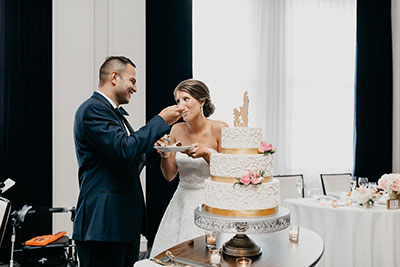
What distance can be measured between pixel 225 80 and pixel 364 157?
265cm

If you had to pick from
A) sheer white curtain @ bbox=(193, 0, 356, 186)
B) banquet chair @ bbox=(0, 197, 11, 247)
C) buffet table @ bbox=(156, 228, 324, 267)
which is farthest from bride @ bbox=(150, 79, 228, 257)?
sheer white curtain @ bbox=(193, 0, 356, 186)

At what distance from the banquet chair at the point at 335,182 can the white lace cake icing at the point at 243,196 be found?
3240 mm

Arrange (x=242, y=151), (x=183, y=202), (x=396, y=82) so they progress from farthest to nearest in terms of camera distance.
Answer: (x=396, y=82)
(x=183, y=202)
(x=242, y=151)

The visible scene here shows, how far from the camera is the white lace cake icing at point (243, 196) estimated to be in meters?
1.97

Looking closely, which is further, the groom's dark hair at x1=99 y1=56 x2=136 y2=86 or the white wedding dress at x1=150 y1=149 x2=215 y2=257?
the white wedding dress at x1=150 y1=149 x2=215 y2=257

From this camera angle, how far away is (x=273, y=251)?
2.02 m

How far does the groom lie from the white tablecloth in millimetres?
2177

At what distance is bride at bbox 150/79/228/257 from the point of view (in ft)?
9.62

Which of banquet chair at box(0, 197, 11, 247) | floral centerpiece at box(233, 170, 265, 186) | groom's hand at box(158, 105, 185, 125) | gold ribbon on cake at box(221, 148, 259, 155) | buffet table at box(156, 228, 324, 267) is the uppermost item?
groom's hand at box(158, 105, 185, 125)

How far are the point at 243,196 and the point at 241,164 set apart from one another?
17 cm

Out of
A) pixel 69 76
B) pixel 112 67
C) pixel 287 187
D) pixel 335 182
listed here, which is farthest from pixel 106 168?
pixel 335 182

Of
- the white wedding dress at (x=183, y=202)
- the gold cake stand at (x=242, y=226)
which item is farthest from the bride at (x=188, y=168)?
the gold cake stand at (x=242, y=226)

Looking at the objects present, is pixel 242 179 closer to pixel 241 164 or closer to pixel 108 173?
pixel 241 164

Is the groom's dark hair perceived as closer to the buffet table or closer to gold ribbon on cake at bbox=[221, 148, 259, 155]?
gold ribbon on cake at bbox=[221, 148, 259, 155]
